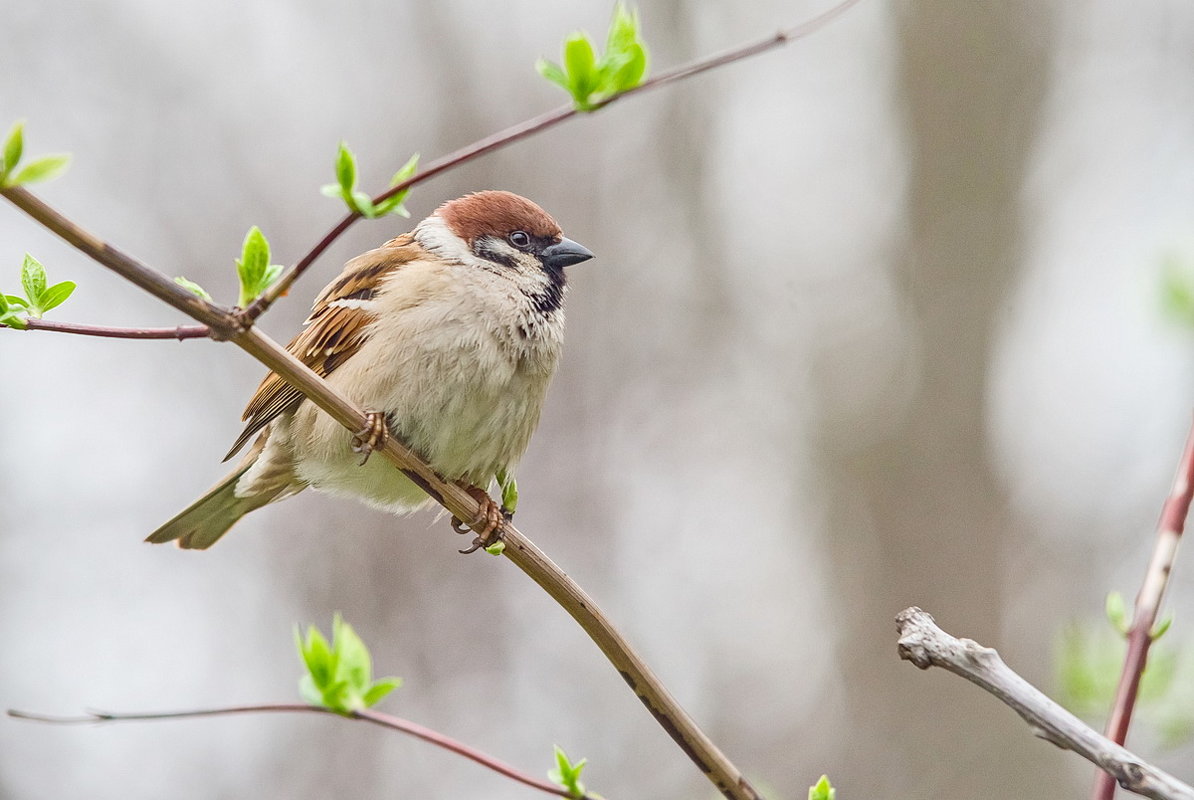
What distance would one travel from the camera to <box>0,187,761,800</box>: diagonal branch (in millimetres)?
1205

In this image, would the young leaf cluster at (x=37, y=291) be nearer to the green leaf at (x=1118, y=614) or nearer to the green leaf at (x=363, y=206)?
the green leaf at (x=363, y=206)

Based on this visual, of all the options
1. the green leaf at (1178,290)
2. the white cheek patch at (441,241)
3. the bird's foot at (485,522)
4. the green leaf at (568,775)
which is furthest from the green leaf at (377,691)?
the white cheek patch at (441,241)

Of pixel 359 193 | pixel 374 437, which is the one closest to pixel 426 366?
pixel 374 437

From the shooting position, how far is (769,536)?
21.0 feet

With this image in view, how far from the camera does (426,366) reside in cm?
271

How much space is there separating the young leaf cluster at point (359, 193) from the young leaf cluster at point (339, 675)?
0.44 metres

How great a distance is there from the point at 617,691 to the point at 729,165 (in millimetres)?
3065

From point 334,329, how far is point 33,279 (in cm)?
147

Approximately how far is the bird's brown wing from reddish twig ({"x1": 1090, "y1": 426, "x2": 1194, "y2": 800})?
1.98 m

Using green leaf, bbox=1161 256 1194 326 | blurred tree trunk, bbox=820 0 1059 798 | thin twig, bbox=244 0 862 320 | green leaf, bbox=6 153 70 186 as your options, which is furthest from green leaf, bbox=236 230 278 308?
blurred tree trunk, bbox=820 0 1059 798

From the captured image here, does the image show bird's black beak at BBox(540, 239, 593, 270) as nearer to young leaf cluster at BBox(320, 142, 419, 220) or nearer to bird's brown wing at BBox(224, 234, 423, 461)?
bird's brown wing at BBox(224, 234, 423, 461)

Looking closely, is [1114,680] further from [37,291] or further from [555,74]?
[37,291]

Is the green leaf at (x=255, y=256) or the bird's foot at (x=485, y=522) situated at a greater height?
the green leaf at (x=255, y=256)

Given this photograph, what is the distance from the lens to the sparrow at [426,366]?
271 cm
